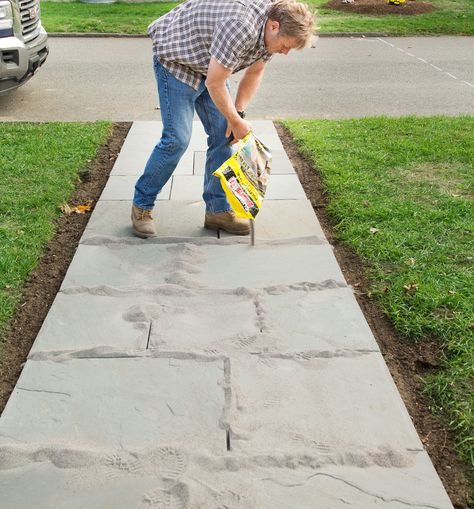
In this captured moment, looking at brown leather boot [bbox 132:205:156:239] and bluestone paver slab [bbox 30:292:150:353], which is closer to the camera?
bluestone paver slab [bbox 30:292:150:353]

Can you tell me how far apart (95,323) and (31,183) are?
241 centimetres

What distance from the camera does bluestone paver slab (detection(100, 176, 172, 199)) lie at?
5.36 metres

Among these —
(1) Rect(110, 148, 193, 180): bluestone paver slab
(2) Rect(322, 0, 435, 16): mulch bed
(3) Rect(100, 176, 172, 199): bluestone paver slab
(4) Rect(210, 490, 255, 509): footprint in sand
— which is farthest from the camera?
(2) Rect(322, 0, 435, 16): mulch bed

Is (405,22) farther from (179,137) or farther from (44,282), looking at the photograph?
(44,282)

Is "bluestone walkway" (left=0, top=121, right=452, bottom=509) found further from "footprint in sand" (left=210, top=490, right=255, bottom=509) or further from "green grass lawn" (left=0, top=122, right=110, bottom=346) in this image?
"green grass lawn" (left=0, top=122, right=110, bottom=346)

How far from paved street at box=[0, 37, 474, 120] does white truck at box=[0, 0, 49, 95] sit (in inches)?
17.3

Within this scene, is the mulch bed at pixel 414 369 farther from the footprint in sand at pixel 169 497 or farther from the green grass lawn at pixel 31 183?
the green grass lawn at pixel 31 183

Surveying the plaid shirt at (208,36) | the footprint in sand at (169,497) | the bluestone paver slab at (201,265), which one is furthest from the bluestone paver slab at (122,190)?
the footprint in sand at (169,497)

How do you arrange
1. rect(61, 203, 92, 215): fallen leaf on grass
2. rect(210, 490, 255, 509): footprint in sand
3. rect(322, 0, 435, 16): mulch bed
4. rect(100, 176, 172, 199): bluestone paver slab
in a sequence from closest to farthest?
rect(210, 490, 255, 509): footprint in sand < rect(61, 203, 92, 215): fallen leaf on grass < rect(100, 176, 172, 199): bluestone paver slab < rect(322, 0, 435, 16): mulch bed

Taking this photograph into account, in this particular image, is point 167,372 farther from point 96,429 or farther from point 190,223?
point 190,223

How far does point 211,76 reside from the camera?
150 inches

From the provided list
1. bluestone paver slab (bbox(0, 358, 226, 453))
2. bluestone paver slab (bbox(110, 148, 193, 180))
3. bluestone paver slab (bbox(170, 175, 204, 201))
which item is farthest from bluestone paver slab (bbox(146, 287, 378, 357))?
bluestone paver slab (bbox(110, 148, 193, 180))

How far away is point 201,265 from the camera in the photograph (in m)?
4.21

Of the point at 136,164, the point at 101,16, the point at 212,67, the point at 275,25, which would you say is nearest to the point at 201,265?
the point at 212,67
